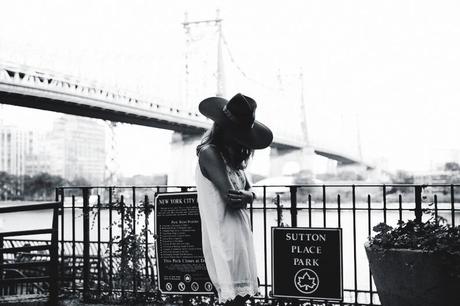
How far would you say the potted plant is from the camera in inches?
118

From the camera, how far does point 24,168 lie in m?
45.5

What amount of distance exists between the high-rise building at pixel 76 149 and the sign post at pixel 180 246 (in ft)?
138

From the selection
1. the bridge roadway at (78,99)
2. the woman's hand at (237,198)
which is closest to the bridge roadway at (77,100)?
the bridge roadway at (78,99)

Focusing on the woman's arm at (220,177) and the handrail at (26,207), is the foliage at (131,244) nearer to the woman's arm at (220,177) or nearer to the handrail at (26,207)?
the handrail at (26,207)

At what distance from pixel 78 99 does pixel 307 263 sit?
68.9ft

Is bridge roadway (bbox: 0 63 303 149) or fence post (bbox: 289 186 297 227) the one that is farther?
bridge roadway (bbox: 0 63 303 149)

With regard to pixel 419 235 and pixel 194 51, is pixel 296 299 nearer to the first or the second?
pixel 419 235

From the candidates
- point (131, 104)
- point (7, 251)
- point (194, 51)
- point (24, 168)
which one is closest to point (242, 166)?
point (7, 251)

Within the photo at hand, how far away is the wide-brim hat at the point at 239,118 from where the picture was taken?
276 centimetres

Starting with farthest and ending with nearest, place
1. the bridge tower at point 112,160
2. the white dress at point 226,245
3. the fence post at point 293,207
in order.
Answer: the bridge tower at point 112,160 < the fence post at point 293,207 < the white dress at point 226,245

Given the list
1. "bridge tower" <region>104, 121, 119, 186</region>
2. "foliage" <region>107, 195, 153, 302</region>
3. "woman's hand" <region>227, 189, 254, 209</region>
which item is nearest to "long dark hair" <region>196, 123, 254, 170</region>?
"woman's hand" <region>227, 189, 254, 209</region>

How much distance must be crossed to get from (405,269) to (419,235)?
0.83 ft

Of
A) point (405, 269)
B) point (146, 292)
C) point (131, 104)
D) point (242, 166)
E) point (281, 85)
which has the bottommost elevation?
point (146, 292)

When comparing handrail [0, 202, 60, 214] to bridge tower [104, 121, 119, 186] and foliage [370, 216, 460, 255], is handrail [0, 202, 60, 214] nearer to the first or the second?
foliage [370, 216, 460, 255]
